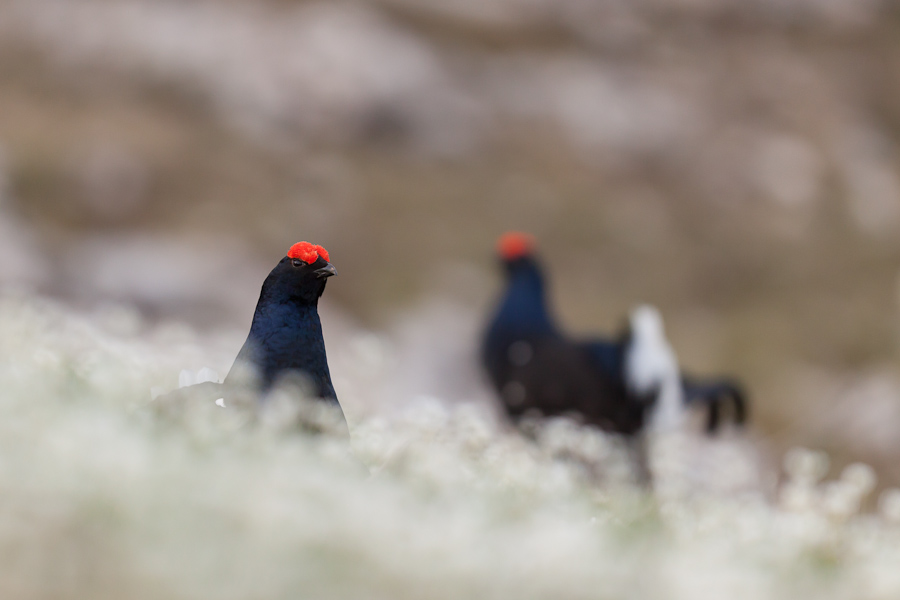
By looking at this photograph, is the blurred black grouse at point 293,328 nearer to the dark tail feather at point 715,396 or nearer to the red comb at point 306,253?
the red comb at point 306,253

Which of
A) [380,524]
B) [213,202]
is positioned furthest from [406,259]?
[380,524]

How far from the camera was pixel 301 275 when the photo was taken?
418 centimetres

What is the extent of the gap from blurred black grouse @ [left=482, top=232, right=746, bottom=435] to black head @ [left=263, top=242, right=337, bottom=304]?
232 inches

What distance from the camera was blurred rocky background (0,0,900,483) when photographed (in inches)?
720

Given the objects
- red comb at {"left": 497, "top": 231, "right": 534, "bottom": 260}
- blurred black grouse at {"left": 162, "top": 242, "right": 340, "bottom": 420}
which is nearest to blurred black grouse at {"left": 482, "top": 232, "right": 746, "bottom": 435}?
red comb at {"left": 497, "top": 231, "right": 534, "bottom": 260}

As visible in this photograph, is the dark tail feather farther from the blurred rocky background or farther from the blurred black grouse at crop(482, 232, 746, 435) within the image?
the blurred rocky background

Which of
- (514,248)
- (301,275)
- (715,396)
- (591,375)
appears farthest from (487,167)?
(301,275)

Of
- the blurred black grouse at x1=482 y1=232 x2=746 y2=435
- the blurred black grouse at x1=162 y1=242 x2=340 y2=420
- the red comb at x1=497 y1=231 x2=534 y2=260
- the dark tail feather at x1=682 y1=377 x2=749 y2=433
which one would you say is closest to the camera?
the blurred black grouse at x1=162 y1=242 x2=340 y2=420

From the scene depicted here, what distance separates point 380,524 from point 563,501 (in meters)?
1.53

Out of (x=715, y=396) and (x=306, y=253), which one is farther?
(x=715, y=396)

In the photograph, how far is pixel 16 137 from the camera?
A: 62.7 feet

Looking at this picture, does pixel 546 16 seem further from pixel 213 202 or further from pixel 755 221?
pixel 213 202

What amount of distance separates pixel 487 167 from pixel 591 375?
44.5 ft

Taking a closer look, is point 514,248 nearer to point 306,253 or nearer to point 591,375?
point 591,375
